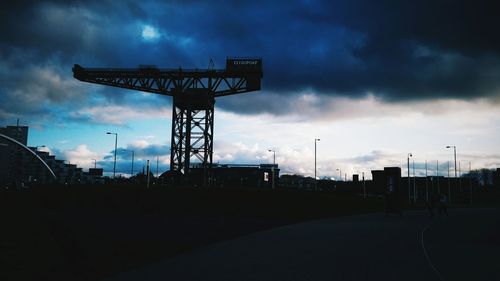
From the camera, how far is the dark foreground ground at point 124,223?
13.2 m

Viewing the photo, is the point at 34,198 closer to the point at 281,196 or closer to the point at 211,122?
the point at 281,196

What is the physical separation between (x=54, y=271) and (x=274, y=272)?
7.01 m

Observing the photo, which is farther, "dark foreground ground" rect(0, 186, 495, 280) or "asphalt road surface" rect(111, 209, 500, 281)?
"dark foreground ground" rect(0, 186, 495, 280)

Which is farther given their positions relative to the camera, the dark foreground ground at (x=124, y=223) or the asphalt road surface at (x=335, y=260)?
the dark foreground ground at (x=124, y=223)

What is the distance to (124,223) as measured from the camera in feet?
78.2

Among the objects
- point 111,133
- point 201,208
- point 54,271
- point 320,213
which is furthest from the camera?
point 111,133

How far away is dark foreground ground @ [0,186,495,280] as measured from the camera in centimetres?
1318

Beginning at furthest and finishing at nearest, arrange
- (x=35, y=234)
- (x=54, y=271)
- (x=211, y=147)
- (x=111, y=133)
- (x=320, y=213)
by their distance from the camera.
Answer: (x=111, y=133), (x=211, y=147), (x=320, y=213), (x=35, y=234), (x=54, y=271)

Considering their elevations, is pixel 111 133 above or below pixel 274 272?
above

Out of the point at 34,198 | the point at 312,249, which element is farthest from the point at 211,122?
the point at 312,249

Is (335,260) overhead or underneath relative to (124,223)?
overhead

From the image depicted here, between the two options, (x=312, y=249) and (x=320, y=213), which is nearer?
(x=312, y=249)

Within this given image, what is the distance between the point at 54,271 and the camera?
39.9 feet

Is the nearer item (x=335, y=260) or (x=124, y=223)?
(x=335, y=260)
